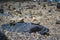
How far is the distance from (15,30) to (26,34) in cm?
23

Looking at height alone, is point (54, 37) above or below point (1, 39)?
below

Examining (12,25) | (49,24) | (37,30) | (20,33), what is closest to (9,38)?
(20,33)

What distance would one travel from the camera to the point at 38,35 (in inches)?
100

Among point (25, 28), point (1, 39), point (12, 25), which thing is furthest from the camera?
point (12, 25)

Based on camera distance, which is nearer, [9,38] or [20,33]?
[9,38]

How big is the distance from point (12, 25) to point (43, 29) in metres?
0.59

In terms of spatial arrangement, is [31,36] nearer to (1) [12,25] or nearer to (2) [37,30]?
(2) [37,30]

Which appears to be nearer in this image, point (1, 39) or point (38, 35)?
point (1, 39)

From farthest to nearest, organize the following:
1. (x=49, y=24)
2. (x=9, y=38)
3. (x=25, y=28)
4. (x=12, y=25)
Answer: (x=49, y=24) < (x=12, y=25) < (x=25, y=28) < (x=9, y=38)

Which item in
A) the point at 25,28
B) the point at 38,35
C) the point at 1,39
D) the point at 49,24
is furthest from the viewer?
the point at 49,24

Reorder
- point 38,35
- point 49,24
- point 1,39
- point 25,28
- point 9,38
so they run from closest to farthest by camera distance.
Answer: point 1,39 → point 9,38 → point 38,35 → point 25,28 → point 49,24

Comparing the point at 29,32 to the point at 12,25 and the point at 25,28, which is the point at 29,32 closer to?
the point at 25,28

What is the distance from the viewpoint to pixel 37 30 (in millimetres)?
2682

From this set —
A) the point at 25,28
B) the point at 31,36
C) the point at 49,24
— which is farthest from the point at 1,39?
the point at 49,24
